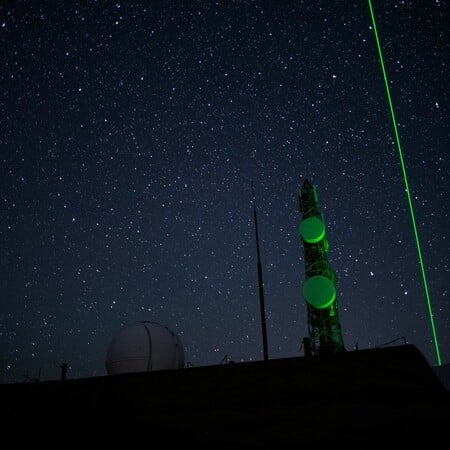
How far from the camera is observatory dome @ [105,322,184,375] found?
11922mm

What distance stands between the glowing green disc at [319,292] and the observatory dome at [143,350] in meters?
9.40

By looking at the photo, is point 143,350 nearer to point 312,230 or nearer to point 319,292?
point 319,292

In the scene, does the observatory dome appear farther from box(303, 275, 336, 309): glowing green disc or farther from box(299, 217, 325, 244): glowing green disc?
box(299, 217, 325, 244): glowing green disc

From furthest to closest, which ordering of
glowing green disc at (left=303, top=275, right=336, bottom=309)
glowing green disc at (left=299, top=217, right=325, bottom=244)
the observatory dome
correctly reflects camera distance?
glowing green disc at (left=299, top=217, right=325, bottom=244) → glowing green disc at (left=303, top=275, right=336, bottom=309) → the observatory dome

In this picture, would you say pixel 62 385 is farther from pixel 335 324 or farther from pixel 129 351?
pixel 335 324

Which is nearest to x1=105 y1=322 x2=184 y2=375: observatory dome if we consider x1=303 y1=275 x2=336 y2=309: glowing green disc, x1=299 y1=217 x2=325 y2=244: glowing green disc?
x1=303 y1=275 x2=336 y2=309: glowing green disc

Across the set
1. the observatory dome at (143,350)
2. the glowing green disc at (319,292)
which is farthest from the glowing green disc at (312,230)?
the observatory dome at (143,350)

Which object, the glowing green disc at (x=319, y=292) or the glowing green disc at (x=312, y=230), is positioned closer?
the glowing green disc at (x=319, y=292)

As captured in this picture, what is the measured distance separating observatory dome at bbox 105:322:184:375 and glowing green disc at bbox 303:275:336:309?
9401 millimetres

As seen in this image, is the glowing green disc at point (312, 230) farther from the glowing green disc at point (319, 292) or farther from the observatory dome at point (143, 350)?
the observatory dome at point (143, 350)

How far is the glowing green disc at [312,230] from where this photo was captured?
71.3ft

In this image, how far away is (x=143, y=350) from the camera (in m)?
12.0

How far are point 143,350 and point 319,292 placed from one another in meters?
11.3

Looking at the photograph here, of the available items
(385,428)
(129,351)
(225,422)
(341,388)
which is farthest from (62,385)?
(129,351)
